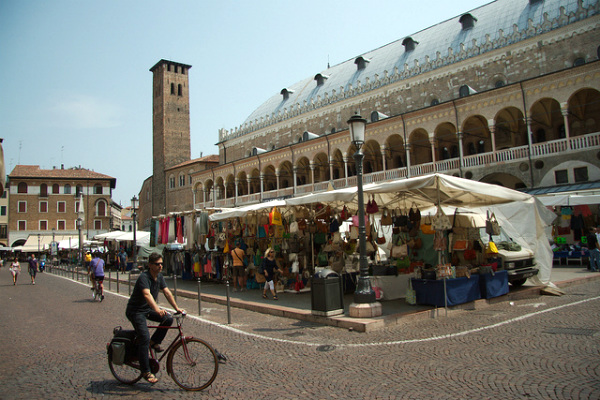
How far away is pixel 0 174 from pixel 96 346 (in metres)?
3.98

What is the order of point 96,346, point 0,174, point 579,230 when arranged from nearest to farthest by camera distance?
1. point 0,174
2. point 96,346
3. point 579,230

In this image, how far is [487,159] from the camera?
2694 cm

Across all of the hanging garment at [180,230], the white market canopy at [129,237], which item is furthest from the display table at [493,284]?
the white market canopy at [129,237]

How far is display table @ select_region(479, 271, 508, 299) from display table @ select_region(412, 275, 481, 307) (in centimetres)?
19

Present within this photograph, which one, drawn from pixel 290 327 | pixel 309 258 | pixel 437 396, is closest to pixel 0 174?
pixel 437 396

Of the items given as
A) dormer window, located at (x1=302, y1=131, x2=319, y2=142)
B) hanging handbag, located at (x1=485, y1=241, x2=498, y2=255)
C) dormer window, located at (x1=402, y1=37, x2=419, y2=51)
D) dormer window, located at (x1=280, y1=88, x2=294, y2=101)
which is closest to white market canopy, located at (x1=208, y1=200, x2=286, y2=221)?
hanging handbag, located at (x1=485, y1=241, x2=498, y2=255)

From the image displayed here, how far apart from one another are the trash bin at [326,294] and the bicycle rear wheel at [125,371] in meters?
4.28

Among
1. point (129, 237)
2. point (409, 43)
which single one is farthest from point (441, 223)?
point (409, 43)

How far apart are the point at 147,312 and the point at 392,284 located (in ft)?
23.2

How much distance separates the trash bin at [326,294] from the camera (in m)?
8.84

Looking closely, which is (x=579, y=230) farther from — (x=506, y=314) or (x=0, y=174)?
(x=0, y=174)

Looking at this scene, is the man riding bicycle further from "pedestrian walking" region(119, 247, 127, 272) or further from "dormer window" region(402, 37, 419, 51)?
"dormer window" region(402, 37, 419, 51)

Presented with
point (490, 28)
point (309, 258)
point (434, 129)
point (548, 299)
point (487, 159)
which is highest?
point (490, 28)

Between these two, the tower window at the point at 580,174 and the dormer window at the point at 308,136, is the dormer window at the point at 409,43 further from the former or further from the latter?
the tower window at the point at 580,174
